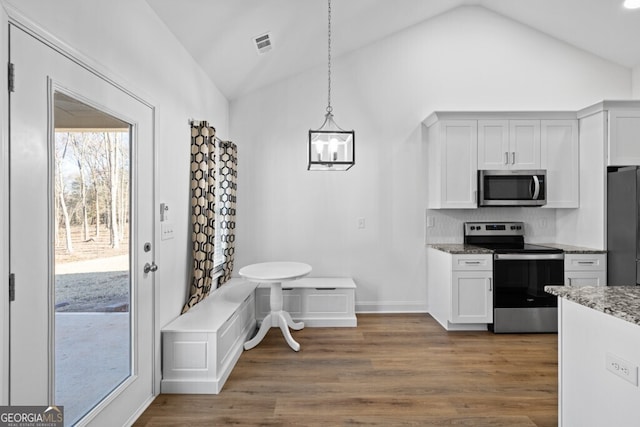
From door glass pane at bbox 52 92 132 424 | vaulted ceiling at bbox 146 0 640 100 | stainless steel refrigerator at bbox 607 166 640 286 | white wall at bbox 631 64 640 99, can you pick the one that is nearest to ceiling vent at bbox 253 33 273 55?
vaulted ceiling at bbox 146 0 640 100

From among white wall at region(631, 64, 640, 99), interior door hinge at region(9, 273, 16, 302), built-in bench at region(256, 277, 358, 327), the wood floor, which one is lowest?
the wood floor

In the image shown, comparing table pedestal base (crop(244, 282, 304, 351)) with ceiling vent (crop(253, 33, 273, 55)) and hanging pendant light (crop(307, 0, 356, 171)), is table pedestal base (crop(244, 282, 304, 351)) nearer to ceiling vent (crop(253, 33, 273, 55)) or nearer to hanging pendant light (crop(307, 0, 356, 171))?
hanging pendant light (crop(307, 0, 356, 171))

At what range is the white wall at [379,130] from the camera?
173 inches

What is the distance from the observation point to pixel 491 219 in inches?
172

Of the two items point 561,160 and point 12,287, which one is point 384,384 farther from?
point 561,160

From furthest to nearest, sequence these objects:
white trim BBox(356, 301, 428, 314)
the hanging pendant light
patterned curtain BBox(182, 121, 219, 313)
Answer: white trim BBox(356, 301, 428, 314) < patterned curtain BBox(182, 121, 219, 313) < the hanging pendant light

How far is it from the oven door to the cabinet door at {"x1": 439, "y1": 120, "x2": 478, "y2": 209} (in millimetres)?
714

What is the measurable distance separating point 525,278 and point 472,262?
0.56 metres

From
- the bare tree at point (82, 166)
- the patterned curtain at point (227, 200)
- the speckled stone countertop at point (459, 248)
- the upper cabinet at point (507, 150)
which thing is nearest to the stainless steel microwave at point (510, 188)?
the upper cabinet at point (507, 150)

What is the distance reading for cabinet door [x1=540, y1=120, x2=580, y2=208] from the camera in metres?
3.98

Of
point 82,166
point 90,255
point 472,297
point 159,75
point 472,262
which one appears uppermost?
point 159,75

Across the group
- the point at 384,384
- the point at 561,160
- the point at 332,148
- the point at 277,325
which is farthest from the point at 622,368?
the point at 561,160

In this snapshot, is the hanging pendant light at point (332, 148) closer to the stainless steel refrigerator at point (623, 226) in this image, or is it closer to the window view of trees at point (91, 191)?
the window view of trees at point (91, 191)

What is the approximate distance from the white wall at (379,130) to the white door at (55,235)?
224cm
